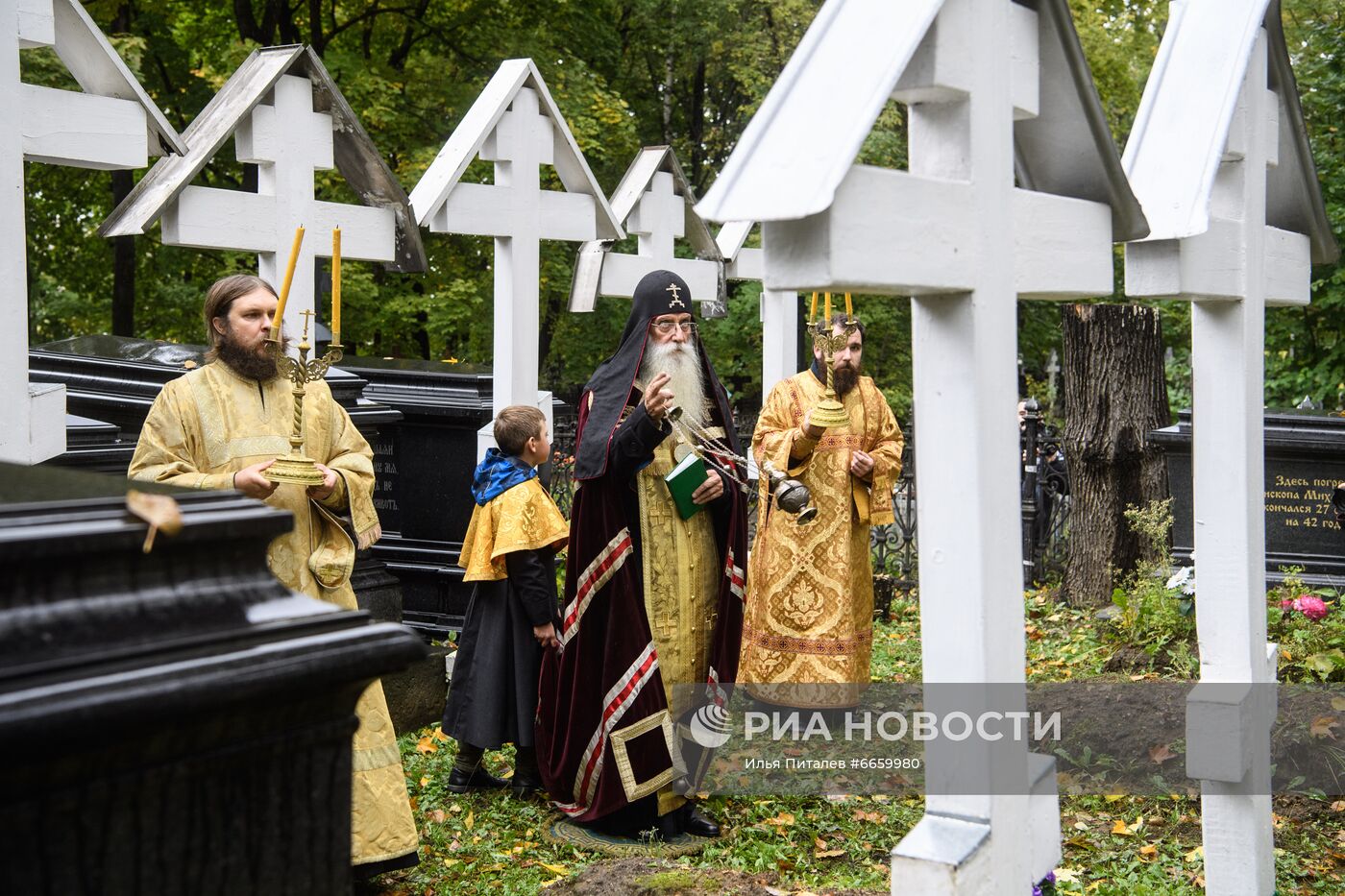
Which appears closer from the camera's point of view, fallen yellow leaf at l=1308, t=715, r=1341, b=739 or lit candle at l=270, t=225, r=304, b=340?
lit candle at l=270, t=225, r=304, b=340

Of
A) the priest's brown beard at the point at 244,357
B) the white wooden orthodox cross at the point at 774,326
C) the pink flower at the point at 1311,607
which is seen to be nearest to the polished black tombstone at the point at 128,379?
the priest's brown beard at the point at 244,357

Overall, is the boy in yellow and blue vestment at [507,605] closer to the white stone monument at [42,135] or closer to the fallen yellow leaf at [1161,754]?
the white stone monument at [42,135]

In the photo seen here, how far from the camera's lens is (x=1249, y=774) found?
3.44 m

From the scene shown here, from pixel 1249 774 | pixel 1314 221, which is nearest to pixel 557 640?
pixel 1249 774

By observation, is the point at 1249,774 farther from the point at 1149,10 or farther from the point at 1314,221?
the point at 1149,10

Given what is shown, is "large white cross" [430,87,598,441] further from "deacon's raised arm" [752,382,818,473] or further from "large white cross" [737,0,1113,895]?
"large white cross" [737,0,1113,895]

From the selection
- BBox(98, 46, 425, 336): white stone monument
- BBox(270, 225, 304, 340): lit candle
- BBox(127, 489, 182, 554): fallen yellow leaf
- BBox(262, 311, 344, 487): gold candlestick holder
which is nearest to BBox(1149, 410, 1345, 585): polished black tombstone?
BBox(98, 46, 425, 336): white stone monument

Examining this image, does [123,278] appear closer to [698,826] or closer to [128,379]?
[128,379]

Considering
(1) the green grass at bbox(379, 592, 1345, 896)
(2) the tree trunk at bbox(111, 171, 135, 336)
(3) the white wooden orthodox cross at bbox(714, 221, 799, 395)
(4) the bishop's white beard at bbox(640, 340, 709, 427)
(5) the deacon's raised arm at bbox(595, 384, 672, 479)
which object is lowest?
(1) the green grass at bbox(379, 592, 1345, 896)

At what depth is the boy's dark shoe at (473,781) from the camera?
5.79 m

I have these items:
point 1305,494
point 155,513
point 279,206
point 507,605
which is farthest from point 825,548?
point 155,513

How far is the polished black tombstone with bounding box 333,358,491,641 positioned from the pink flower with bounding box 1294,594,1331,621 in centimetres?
447

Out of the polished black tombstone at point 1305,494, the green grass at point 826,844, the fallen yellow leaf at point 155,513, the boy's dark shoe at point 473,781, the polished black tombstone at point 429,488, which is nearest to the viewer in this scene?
the fallen yellow leaf at point 155,513

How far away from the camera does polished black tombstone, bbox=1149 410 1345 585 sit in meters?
8.50
